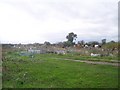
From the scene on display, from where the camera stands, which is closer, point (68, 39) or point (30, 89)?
point (30, 89)

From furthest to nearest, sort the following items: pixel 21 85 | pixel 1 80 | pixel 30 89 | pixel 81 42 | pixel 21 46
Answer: pixel 81 42 < pixel 21 46 < pixel 1 80 < pixel 21 85 < pixel 30 89

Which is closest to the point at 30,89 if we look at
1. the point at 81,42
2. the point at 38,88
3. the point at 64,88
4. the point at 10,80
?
the point at 38,88

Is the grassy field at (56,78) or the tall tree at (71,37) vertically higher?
the tall tree at (71,37)

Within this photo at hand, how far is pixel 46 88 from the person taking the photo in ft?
33.7

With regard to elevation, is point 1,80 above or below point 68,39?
below

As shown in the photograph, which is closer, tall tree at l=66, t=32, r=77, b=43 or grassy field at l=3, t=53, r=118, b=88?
grassy field at l=3, t=53, r=118, b=88

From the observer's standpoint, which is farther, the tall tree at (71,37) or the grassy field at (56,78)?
Result: the tall tree at (71,37)

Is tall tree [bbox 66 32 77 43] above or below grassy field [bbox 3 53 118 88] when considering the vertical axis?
above

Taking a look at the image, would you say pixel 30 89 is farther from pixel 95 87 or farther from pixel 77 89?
pixel 95 87

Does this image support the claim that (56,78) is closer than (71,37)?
Yes

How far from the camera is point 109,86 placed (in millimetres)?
11328

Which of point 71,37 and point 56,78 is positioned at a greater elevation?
point 71,37

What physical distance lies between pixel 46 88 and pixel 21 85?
121 centimetres

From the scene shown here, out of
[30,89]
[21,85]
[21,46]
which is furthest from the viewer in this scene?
[21,46]
